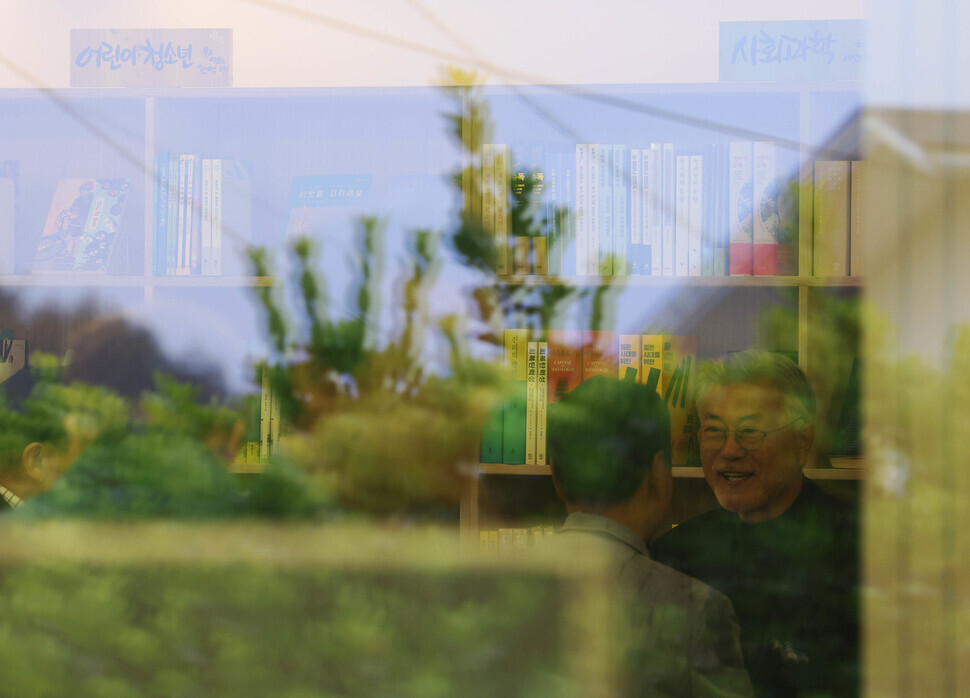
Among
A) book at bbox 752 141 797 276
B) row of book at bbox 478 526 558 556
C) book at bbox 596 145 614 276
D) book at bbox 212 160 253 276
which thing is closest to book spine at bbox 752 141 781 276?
book at bbox 752 141 797 276

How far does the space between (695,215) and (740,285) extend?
0.13 m

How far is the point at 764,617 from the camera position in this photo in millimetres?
1285

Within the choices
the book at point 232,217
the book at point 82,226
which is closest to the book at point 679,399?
the book at point 232,217

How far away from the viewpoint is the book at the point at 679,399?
4.21ft

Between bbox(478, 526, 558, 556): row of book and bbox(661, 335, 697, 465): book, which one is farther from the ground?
bbox(661, 335, 697, 465): book

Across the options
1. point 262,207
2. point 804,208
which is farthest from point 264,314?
point 804,208

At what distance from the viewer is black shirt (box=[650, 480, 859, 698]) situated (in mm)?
1265

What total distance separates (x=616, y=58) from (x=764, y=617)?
90 cm

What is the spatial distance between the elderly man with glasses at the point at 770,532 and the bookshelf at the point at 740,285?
0.03 meters

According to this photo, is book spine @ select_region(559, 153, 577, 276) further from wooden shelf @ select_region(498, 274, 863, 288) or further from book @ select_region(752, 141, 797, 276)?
book @ select_region(752, 141, 797, 276)

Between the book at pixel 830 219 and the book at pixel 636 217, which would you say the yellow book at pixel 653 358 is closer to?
the book at pixel 636 217

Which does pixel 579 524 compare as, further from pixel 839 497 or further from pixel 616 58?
pixel 616 58

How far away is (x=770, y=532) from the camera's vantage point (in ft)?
4.25

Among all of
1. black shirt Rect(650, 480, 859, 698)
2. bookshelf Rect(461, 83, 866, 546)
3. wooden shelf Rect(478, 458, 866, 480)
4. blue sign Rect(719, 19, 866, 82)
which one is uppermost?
blue sign Rect(719, 19, 866, 82)
